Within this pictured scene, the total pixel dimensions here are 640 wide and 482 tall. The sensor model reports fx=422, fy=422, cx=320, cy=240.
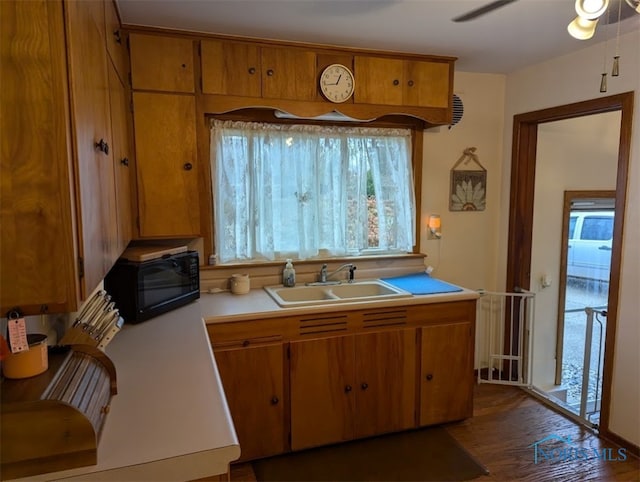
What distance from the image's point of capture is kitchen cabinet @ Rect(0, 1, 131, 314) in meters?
0.90

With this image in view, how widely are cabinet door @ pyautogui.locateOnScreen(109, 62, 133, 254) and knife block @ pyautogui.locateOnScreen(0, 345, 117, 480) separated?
30.5 inches

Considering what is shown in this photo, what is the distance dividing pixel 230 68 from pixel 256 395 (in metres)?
1.87

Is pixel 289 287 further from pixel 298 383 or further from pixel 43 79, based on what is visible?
pixel 43 79

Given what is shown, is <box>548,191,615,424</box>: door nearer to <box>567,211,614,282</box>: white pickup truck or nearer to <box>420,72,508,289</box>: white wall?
<box>567,211,614,282</box>: white pickup truck

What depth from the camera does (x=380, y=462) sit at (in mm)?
2424

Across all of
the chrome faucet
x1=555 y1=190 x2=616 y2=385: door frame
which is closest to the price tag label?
the chrome faucet

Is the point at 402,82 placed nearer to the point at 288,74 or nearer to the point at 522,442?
the point at 288,74

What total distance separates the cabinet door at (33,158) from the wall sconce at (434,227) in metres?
2.63

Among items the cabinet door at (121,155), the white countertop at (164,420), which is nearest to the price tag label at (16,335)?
the white countertop at (164,420)

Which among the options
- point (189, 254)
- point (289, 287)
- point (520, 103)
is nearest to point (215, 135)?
point (189, 254)

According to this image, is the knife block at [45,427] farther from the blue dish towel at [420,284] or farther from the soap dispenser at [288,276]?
the blue dish towel at [420,284]

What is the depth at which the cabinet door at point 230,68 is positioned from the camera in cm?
242

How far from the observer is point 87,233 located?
108cm

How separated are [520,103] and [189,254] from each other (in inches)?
105
